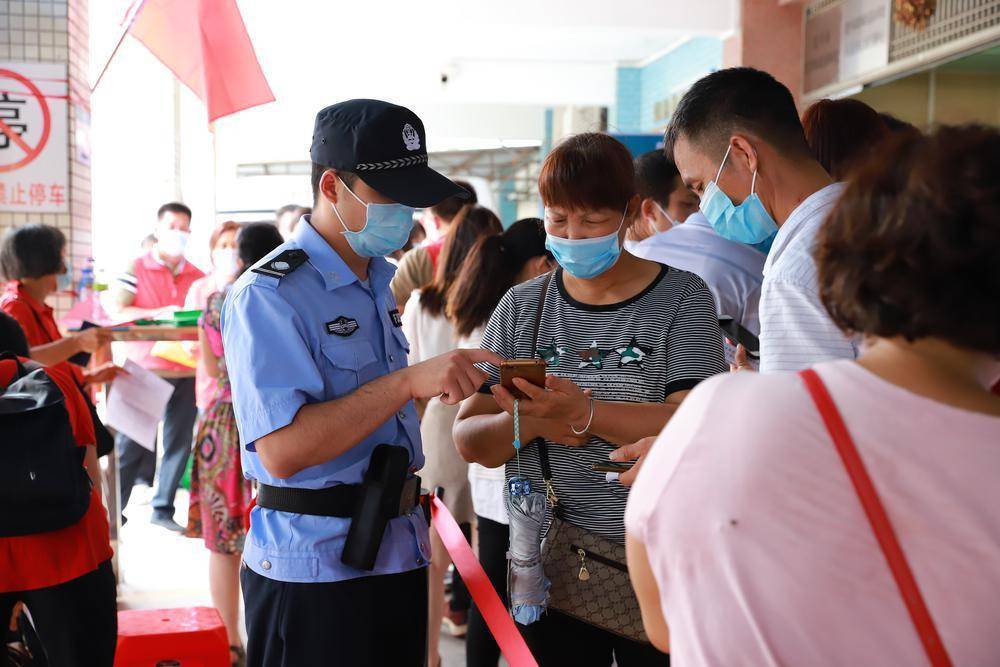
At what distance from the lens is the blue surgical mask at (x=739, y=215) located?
2031 mm

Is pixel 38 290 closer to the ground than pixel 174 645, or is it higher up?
higher up

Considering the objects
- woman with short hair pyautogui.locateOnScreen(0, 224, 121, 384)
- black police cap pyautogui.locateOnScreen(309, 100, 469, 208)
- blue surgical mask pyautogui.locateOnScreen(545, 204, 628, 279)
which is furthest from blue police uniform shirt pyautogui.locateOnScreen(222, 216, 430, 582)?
woman with short hair pyautogui.locateOnScreen(0, 224, 121, 384)

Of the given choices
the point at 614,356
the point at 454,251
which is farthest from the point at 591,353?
the point at 454,251

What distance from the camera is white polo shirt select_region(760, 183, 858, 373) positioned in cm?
156

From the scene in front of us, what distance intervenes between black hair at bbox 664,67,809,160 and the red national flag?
192cm

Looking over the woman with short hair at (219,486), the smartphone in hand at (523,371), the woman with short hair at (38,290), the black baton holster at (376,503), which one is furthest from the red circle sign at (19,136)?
the smartphone in hand at (523,371)

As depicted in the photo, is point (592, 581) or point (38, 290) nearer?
point (592, 581)

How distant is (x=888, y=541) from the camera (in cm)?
92

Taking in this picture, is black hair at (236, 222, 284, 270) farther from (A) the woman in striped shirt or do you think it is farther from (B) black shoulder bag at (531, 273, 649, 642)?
(B) black shoulder bag at (531, 273, 649, 642)

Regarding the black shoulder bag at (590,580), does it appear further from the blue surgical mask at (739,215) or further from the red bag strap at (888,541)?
the red bag strap at (888,541)

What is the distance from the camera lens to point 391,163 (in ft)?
6.78

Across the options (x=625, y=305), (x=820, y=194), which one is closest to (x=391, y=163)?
(x=625, y=305)

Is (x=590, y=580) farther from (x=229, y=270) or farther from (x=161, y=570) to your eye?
(x=161, y=570)

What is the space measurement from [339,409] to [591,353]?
597 mm
